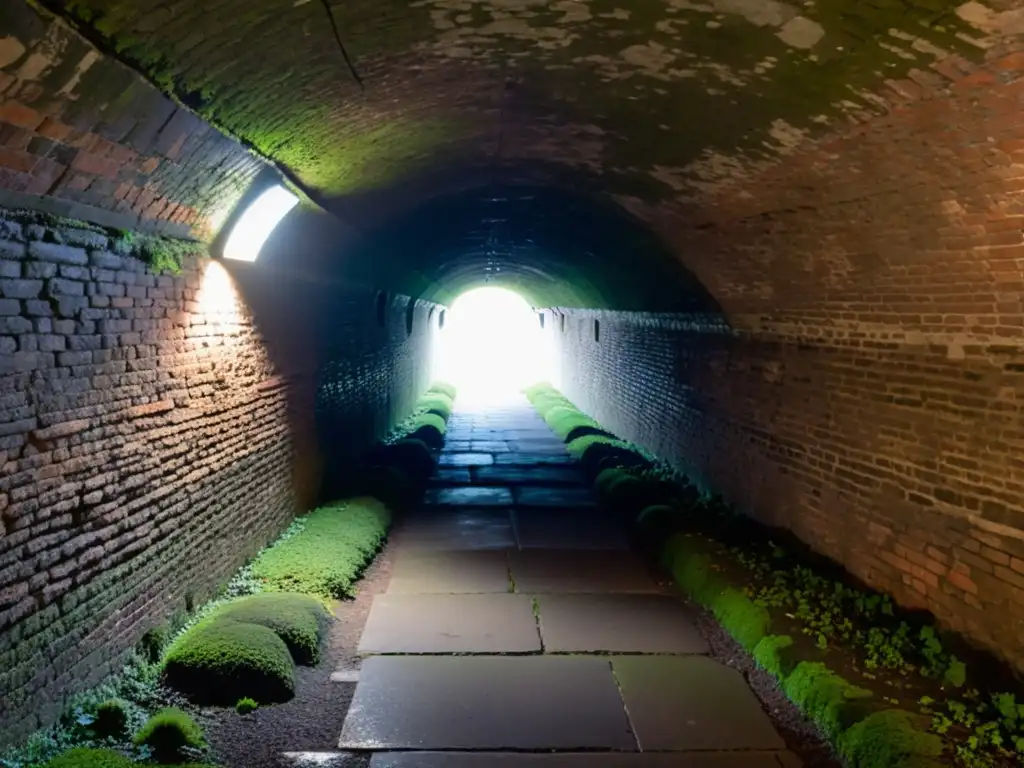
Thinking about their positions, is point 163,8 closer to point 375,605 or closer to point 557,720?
point 557,720

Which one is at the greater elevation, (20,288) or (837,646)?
(20,288)

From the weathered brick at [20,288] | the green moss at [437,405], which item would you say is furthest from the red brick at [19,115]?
the green moss at [437,405]

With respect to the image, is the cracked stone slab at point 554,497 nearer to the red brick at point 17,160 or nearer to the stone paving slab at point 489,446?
the stone paving slab at point 489,446

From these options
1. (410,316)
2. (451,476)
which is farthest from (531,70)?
(410,316)

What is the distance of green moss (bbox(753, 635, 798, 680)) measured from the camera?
17.6 ft

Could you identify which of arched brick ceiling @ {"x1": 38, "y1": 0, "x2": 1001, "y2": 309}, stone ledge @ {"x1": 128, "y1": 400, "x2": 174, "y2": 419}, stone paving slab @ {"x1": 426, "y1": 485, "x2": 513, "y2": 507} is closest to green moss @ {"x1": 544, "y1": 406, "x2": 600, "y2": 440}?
stone paving slab @ {"x1": 426, "y1": 485, "x2": 513, "y2": 507}

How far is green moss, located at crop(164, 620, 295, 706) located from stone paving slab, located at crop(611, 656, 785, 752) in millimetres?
2207

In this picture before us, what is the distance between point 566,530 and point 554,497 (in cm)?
172

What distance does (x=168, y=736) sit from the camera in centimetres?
428

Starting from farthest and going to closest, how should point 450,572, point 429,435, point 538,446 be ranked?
1. point 538,446
2. point 429,435
3. point 450,572

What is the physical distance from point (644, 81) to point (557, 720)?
3862 mm

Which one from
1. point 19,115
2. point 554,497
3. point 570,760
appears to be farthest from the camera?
point 554,497

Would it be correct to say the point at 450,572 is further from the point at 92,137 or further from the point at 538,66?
the point at 92,137

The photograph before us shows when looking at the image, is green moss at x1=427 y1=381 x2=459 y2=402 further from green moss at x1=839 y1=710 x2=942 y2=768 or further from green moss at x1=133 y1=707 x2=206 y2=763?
green moss at x1=839 y1=710 x2=942 y2=768
